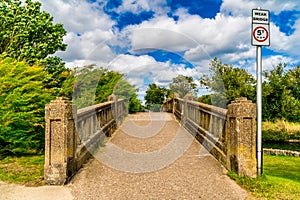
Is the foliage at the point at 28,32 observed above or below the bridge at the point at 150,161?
above

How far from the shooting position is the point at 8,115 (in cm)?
625

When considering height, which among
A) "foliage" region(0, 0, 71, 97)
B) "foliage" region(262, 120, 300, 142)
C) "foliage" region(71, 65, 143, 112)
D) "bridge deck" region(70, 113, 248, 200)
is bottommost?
"foliage" region(262, 120, 300, 142)

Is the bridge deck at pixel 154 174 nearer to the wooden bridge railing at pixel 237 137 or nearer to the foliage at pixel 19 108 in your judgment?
the wooden bridge railing at pixel 237 137

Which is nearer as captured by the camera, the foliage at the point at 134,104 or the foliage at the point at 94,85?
the foliage at the point at 94,85

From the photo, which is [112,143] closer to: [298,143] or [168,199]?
[168,199]

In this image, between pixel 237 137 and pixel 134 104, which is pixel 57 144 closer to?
pixel 237 137

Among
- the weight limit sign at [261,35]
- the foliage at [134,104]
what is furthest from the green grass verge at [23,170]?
the foliage at [134,104]

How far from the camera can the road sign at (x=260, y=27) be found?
17.3ft

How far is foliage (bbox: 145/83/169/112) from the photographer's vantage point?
27.7 m

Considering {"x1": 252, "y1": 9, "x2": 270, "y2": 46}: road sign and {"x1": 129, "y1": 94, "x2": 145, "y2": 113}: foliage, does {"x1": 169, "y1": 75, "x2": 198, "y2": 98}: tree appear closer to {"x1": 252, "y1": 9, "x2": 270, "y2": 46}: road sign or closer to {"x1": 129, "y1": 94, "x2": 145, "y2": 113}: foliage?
{"x1": 129, "y1": 94, "x2": 145, "y2": 113}: foliage

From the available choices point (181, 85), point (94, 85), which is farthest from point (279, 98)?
point (94, 85)

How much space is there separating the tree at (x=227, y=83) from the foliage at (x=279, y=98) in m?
1.36

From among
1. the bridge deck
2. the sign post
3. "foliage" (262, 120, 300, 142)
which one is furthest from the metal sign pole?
"foliage" (262, 120, 300, 142)

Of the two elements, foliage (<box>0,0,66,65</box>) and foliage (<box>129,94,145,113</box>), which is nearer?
foliage (<box>0,0,66,65</box>)
